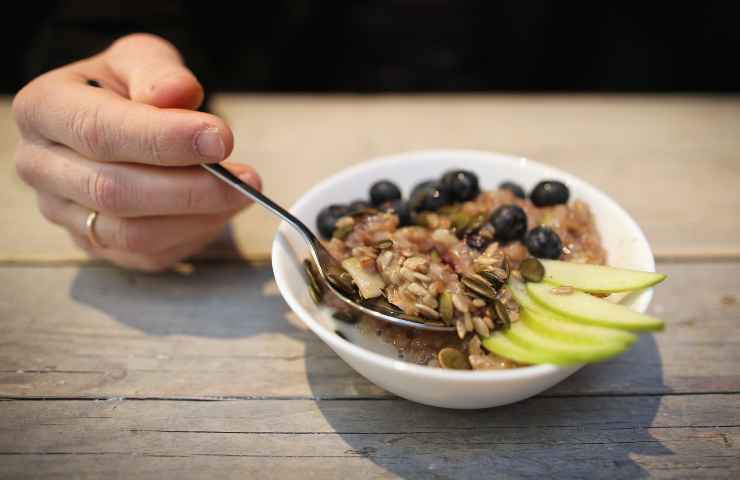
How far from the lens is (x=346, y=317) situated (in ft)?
4.88

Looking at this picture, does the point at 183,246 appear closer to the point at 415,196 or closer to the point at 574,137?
the point at 415,196

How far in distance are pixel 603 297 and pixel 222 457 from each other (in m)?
1.04

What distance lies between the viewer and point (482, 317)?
1.33 m

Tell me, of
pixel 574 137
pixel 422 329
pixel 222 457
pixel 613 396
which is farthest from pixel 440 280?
pixel 574 137

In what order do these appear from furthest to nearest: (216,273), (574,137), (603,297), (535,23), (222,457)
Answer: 1. (535,23)
2. (574,137)
3. (216,273)
4. (603,297)
5. (222,457)

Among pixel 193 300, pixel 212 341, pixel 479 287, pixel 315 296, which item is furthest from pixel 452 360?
pixel 193 300

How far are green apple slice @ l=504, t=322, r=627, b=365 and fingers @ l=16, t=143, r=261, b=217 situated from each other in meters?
0.92

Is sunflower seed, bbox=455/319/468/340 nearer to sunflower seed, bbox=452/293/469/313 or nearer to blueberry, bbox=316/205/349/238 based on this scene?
sunflower seed, bbox=452/293/469/313

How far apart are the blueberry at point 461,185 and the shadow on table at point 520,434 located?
2.11ft

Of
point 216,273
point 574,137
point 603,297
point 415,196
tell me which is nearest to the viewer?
point 603,297

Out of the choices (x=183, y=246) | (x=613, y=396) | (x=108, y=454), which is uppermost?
(x=613, y=396)

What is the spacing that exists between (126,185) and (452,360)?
1.02 m

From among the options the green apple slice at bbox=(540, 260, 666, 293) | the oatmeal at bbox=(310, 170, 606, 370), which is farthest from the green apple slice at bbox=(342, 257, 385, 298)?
the green apple slice at bbox=(540, 260, 666, 293)

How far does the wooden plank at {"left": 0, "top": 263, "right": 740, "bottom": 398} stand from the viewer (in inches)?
59.0
